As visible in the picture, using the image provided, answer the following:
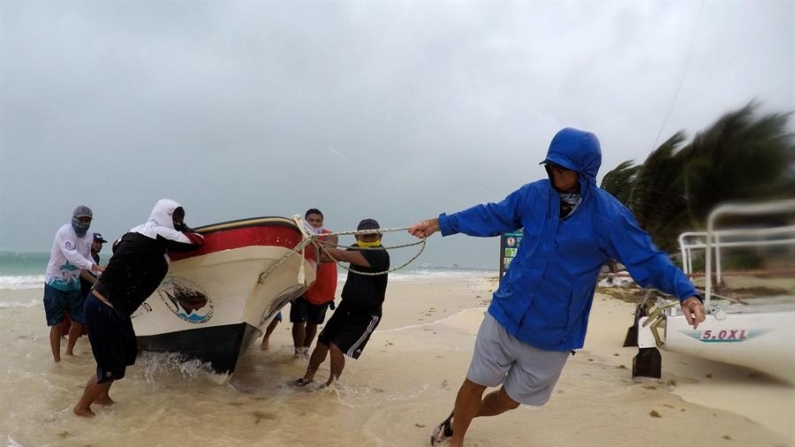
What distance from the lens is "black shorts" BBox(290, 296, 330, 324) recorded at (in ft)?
18.1

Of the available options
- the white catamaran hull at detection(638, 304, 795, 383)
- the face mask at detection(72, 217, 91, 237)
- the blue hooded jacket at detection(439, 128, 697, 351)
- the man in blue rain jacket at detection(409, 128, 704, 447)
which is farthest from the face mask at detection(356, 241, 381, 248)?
the face mask at detection(72, 217, 91, 237)

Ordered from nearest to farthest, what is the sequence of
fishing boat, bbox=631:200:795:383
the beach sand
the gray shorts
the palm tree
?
the gray shorts, the palm tree, fishing boat, bbox=631:200:795:383, the beach sand

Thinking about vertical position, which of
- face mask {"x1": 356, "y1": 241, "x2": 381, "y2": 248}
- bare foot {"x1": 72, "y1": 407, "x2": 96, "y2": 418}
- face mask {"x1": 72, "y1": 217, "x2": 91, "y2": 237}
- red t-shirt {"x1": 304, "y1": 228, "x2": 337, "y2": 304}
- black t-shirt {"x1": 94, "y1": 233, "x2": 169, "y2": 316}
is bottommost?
bare foot {"x1": 72, "y1": 407, "x2": 96, "y2": 418}

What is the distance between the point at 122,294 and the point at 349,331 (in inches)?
65.9

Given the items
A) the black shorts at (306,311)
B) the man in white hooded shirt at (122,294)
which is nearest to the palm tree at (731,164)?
the black shorts at (306,311)

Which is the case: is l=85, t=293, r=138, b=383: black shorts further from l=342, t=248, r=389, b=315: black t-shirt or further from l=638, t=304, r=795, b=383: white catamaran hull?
l=638, t=304, r=795, b=383: white catamaran hull

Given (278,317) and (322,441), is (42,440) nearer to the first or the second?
(322,441)

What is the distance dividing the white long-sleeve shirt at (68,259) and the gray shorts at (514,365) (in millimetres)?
3845

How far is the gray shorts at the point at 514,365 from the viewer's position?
277 centimetres

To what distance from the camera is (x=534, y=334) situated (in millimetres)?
2684

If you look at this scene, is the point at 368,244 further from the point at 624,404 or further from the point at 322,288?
the point at 624,404

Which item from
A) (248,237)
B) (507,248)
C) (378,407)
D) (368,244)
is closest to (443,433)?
(378,407)

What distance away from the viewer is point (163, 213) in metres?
3.79

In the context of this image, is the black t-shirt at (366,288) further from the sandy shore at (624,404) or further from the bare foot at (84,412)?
the bare foot at (84,412)
